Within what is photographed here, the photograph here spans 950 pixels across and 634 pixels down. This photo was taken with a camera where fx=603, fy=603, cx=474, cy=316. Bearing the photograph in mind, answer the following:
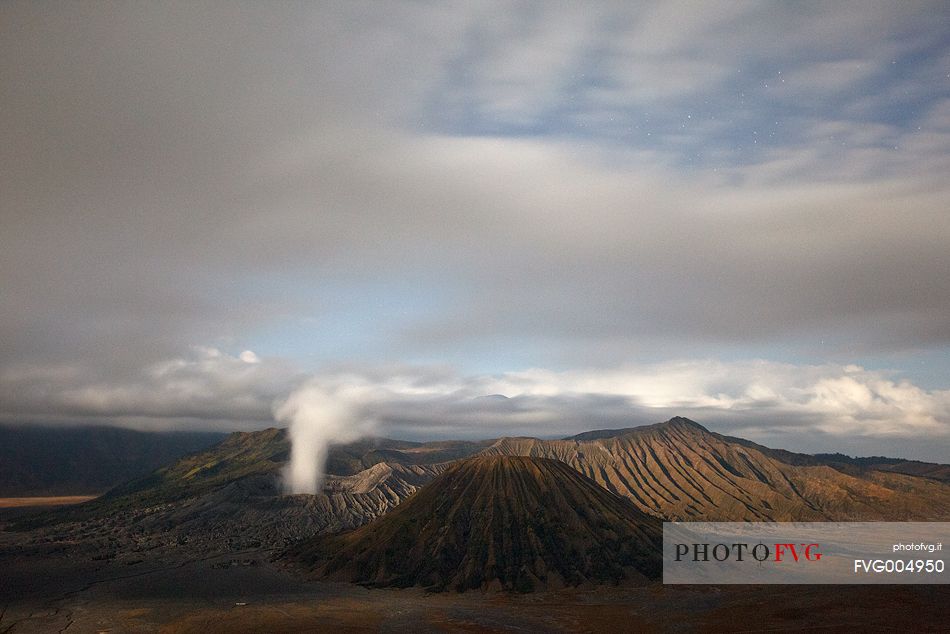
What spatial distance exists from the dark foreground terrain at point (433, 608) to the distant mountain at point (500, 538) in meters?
6.36

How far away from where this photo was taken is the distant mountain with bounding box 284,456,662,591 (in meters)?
121

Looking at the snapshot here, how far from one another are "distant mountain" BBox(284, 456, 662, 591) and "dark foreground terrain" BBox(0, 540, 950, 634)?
636 centimetres

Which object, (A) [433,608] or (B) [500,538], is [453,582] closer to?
(B) [500,538]

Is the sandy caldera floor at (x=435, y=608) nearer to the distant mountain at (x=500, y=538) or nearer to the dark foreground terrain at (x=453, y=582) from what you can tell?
the dark foreground terrain at (x=453, y=582)

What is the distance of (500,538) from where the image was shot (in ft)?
426

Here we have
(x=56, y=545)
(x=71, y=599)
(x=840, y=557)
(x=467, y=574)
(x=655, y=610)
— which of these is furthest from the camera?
(x=56, y=545)

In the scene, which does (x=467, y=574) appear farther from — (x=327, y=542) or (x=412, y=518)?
(x=327, y=542)

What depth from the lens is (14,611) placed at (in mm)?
101250

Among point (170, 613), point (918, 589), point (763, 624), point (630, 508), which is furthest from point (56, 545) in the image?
point (918, 589)

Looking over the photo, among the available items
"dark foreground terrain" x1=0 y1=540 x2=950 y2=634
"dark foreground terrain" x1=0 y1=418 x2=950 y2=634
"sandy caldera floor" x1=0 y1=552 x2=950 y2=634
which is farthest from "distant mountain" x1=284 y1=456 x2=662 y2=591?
"sandy caldera floor" x1=0 y1=552 x2=950 y2=634

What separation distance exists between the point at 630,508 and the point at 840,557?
5986cm

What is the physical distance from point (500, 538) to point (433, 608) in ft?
107

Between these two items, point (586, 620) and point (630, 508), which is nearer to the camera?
point (586, 620)

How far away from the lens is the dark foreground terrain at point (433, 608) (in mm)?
84812
